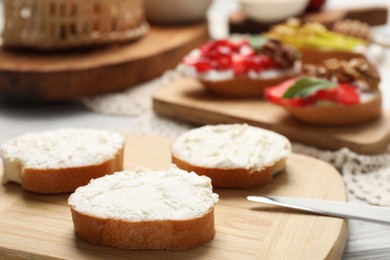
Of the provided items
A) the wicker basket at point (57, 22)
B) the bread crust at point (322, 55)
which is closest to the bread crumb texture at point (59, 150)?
the wicker basket at point (57, 22)

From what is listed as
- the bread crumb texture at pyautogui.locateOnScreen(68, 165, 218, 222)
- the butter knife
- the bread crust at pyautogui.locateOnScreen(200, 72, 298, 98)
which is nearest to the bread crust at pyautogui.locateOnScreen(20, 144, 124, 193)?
the bread crumb texture at pyautogui.locateOnScreen(68, 165, 218, 222)

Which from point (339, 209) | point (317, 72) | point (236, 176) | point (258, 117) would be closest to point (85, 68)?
point (258, 117)

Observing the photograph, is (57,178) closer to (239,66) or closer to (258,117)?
(258,117)

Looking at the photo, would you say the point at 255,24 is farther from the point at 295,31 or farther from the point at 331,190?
the point at 331,190

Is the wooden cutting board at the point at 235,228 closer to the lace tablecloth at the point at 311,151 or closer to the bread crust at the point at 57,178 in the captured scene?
the bread crust at the point at 57,178

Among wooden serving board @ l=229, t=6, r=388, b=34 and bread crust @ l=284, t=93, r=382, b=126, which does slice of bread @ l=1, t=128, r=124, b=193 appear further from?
wooden serving board @ l=229, t=6, r=388, b=34

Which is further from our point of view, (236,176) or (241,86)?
(241,86)

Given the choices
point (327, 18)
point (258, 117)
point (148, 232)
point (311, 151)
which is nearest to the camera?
point (148, 232)
